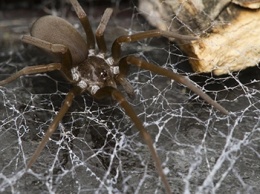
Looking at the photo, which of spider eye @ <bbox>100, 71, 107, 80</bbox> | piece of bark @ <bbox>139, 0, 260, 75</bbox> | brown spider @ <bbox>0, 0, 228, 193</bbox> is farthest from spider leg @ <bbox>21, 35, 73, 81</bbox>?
piece of bark @ <bbox>139, 0, 260, 75</bbox>

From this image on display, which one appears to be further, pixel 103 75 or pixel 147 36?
pixel 103 75

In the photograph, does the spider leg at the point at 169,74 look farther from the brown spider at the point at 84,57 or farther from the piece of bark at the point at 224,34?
the piece of bark at the point at 224,34

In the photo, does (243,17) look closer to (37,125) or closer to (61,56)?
(61,56)

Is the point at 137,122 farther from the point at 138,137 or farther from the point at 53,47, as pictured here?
the point at 53,47

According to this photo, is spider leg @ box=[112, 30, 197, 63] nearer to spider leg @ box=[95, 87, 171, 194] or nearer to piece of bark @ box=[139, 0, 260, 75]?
piece of bark @ box=[139, 0, 260, 75]

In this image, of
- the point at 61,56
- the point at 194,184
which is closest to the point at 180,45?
the point at 61,56

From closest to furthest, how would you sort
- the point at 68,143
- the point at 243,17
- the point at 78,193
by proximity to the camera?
the point at 78,193 < the point at 68,143 < the point at 243,17

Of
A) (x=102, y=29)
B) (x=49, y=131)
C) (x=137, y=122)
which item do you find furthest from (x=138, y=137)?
(x=102, y=29)
